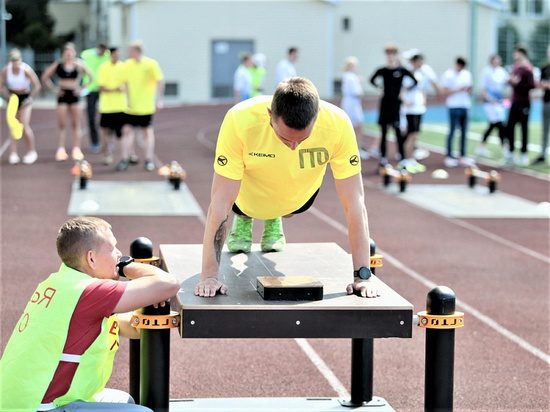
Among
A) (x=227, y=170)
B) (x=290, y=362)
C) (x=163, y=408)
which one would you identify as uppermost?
(x=227, y=170)

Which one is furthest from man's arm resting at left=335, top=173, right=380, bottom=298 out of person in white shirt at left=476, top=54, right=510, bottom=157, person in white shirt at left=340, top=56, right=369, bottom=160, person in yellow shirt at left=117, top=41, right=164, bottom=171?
person in white shirt at left=476, top=54, right=510, bottom=157

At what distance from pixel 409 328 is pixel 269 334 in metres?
0.62

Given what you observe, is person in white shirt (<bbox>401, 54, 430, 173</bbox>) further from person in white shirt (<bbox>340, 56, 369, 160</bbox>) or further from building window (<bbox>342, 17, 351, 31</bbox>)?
building window (<bbox>342, 17, 351, 31</bbox>)

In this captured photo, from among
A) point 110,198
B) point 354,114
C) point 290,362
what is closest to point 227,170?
point 290,362

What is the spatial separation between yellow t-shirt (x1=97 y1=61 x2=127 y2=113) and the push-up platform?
10.9m

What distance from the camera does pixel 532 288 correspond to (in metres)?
8.42

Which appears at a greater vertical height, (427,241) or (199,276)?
(199,276)

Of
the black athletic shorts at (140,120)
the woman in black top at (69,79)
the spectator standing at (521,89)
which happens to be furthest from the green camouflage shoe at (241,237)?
the spectator standing at (521,89)

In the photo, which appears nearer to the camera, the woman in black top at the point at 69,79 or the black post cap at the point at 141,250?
the black post cap at the point at 141,250

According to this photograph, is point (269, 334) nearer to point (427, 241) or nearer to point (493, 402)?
point (493, 402)

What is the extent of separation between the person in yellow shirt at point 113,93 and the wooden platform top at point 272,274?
10414 millimetres

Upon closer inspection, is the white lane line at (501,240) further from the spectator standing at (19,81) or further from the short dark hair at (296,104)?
the spectator standing at (19,81)

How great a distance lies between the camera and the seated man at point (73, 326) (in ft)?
11.5

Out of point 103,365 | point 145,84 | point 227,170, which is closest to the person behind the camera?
point 103,365
